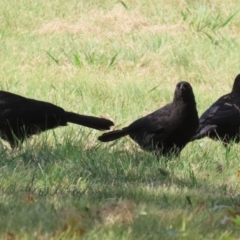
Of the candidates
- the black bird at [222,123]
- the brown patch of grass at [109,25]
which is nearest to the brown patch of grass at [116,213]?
the black bird at [222,123]

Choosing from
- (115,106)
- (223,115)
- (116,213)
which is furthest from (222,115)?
(116,213)

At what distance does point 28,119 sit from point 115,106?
5.67 feet

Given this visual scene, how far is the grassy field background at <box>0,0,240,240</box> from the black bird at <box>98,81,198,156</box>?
0.40ft

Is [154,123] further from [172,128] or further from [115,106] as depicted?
[115,106]

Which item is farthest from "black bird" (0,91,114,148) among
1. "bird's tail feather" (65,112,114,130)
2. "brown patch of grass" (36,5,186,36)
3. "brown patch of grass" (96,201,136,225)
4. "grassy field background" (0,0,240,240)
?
"brown patch of grass" (36,5,186,36)

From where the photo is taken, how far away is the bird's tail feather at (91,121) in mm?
7000

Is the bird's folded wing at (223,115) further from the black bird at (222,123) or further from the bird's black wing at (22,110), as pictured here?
the bird's black wing at (22,110)

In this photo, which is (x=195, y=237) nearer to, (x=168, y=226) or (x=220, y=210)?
(x=168, y=226)

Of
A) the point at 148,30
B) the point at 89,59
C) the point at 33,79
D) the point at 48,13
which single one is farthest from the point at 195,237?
the point at 48,13

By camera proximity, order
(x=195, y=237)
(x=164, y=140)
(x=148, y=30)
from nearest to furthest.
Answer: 1. (x=195, y=237)
2. (x=164, y=140)
3. (x=148, y=30)

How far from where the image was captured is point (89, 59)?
10.0m

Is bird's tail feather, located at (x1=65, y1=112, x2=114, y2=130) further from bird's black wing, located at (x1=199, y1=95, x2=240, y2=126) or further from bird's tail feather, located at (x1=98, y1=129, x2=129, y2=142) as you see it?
bird's black wing, located at (x1=199, y1=95, x2=240, y2=126)

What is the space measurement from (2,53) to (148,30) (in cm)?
207

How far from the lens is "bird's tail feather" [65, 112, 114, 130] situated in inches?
276
